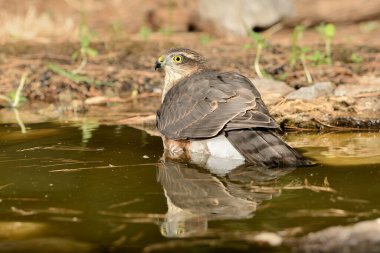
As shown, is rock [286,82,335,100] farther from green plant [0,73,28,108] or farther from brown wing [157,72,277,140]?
green plant [0,73,28,108]

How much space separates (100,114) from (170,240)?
4.89m

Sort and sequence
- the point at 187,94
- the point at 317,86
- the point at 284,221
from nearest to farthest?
1. the point at 284,221
2. the point at 187,94
3. the point at 317,86

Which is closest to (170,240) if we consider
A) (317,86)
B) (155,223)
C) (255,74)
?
(155,223)

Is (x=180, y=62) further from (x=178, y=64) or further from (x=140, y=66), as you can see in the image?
(x=140, y=66)

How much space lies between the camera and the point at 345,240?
3301 millimetres

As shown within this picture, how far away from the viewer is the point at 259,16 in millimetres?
14273

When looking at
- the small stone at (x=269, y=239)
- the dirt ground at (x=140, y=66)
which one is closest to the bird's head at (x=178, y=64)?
the dirt ground at (x=140, y=66)

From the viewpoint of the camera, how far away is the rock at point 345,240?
3.25 meters

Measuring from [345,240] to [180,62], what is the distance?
158 inches

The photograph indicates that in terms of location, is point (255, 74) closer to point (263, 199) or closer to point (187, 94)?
point (187, 94)

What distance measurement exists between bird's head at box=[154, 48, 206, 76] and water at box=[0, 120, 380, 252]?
0.95 m

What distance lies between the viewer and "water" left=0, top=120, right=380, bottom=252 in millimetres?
3605

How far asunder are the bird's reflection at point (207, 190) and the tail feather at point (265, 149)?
68 millimetres

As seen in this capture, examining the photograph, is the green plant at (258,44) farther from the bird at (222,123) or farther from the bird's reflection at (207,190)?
the bird's reflection at (207,190)
